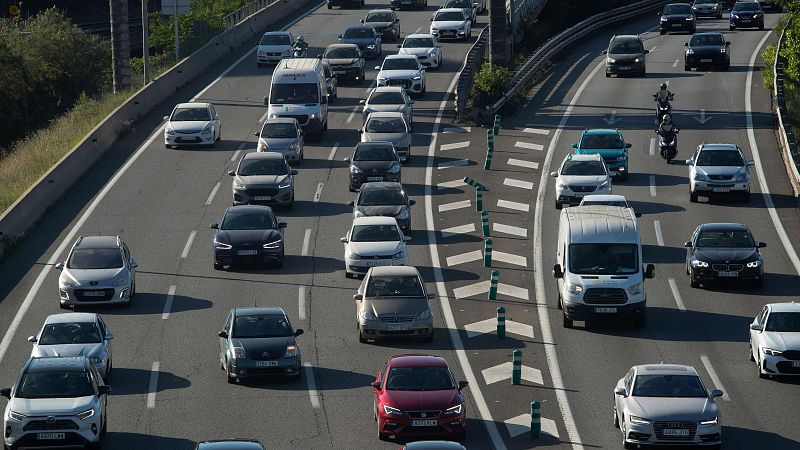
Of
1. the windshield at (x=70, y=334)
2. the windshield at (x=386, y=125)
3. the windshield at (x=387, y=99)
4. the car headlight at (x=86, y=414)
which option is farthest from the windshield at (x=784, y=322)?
the windshield at (x=387, y=99)

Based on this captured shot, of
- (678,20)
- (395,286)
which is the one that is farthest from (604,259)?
A: (678,20)

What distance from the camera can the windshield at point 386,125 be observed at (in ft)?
170

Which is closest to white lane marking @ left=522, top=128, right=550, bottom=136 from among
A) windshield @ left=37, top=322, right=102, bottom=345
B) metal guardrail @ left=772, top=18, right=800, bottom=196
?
metal guardrail @ left=772, top=18, right=800, bottom=196

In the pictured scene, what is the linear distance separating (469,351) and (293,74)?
25.1 meters

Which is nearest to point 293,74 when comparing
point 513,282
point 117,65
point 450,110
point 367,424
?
point 450,110

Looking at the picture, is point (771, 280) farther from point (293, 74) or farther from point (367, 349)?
point (293, 74)

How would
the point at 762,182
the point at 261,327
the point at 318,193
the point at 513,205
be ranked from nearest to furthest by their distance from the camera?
the point at 261,327 < the point at 513,205 < the point at 318,193 < the point at 762,182

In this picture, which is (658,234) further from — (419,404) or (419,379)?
(419,404)

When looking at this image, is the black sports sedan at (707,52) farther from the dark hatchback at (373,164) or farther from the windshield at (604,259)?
the windshield at (604,259)

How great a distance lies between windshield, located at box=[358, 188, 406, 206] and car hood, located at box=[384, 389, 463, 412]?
650 inches

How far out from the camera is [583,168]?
4544 cm

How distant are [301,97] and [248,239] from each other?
1677cm

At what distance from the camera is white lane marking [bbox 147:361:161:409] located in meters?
28.6

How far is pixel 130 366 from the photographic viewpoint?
103 feet
